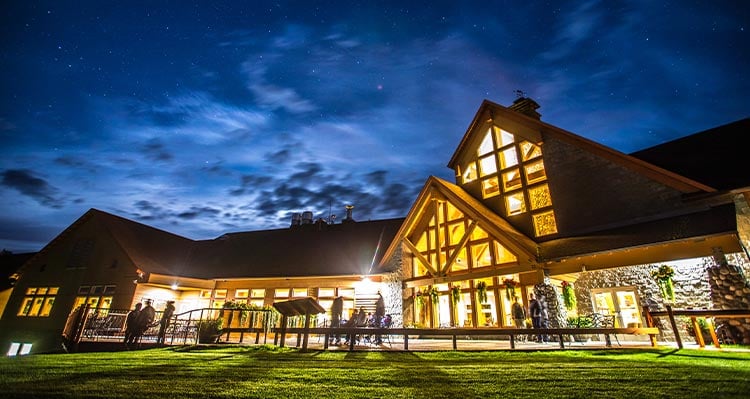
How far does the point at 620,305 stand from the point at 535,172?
5770 millimetres

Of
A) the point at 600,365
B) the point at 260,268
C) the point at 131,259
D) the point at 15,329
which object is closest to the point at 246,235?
the point at 260,268

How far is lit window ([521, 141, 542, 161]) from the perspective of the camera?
14663mm

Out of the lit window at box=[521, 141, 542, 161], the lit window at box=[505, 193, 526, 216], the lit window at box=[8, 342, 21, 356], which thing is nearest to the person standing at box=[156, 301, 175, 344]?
the lit window at box=[505, 193, 526, 216]

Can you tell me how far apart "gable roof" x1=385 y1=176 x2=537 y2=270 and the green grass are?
216 inches

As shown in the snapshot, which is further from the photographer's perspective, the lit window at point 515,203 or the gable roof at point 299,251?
the gable roof at point 299,251

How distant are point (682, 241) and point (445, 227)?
811 centimetres

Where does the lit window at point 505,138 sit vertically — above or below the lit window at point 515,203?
above

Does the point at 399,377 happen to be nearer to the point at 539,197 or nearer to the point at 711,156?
the point at 539,197

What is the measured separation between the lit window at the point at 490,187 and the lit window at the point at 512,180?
0.41 meters

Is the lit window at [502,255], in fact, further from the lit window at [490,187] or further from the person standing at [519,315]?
the lit window at [490,187]

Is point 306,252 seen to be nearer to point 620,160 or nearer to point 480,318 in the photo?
point 480,318

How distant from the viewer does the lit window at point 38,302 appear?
67.9 feet

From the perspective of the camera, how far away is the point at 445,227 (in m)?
15.5

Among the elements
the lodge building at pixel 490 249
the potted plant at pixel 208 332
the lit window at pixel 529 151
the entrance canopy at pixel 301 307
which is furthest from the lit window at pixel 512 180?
the potted plant at pixel 208 332
